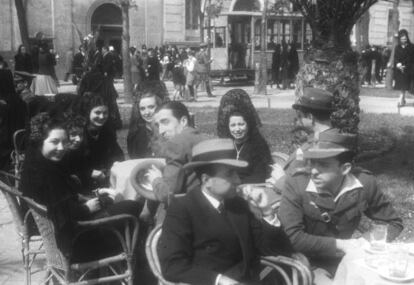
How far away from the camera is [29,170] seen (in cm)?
369

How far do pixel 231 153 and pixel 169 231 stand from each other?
19.4 inches

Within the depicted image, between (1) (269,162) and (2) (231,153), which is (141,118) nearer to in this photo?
(1) (269,162)

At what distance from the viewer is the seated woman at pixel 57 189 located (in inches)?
140

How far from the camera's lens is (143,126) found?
18.0 feet

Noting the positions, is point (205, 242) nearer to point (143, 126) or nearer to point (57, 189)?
point (57, 189)

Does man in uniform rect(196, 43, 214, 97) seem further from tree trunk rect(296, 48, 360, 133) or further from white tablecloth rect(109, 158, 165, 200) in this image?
white tablecloth rect(109, 158, 165, 200)

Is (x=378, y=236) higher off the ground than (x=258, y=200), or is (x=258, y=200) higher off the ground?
(x=258, y=200)

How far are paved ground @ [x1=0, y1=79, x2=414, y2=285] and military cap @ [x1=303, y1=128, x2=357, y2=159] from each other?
8.55 feet

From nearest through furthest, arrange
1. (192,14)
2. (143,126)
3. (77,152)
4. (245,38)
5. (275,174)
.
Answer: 1. (275,174)
2. (77,152)
3. (143,126)
4. (245,38)
5. (192,14)

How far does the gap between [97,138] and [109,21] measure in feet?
93.8

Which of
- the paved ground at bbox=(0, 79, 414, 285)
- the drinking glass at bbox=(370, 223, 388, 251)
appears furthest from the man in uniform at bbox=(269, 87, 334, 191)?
the paved ground at bbox=(0, 79, 414, 285)

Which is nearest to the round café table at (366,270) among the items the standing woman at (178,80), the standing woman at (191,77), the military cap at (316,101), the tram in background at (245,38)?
the military cap at (316,101)

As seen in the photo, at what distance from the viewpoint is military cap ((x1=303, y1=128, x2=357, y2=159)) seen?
3.30 m

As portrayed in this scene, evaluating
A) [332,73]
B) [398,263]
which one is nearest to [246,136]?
[398,263]
